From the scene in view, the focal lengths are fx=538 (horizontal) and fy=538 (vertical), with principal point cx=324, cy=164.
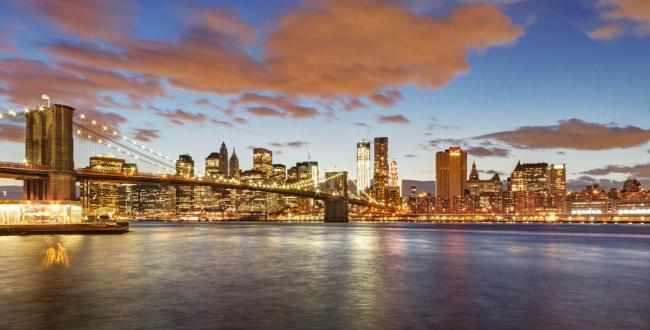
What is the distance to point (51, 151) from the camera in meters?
58.1

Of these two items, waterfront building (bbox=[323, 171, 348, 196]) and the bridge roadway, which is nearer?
the bridge roadway

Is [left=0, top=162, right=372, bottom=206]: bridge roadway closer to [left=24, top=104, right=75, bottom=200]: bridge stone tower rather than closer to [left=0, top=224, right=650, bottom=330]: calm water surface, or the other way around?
[left=24, top=104, right=75, bottom=200]: bridge stone tower

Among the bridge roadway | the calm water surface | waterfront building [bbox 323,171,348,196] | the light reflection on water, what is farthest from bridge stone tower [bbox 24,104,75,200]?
waterfront building [bbox 323,171,348,196]

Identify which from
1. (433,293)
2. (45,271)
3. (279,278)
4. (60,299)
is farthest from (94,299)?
(433,293)

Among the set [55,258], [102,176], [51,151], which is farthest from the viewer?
[102,176]

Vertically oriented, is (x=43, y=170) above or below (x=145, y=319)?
above

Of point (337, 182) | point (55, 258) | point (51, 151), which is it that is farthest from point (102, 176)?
point (337, 182)

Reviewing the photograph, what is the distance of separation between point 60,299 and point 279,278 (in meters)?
8.40

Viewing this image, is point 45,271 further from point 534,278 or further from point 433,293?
point 534,278

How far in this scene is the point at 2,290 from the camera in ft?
60.8

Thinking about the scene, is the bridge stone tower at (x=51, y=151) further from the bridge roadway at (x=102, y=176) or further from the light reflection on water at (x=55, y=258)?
the light reflection on water at (x=55, y=258)

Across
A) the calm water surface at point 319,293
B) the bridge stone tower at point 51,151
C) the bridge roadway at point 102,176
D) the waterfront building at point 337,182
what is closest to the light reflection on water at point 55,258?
the calm water surface at point 319,293

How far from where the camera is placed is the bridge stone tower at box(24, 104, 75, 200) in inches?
2245

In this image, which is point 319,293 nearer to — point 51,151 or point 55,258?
point 55,258
